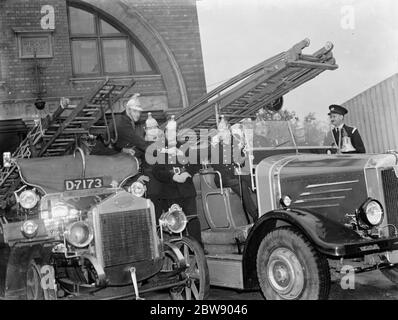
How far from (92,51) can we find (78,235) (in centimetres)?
559

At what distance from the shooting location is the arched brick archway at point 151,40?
8.50m

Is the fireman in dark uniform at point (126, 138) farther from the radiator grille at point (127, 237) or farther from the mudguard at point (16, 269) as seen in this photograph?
the mudguard at point (16, 269)

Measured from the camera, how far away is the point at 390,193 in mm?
4031

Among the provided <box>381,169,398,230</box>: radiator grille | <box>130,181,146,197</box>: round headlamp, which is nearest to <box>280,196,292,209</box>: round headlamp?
<box>381,169,398,230</box>: radiator grille

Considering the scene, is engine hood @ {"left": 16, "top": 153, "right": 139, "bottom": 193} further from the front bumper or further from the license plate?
the front bumper

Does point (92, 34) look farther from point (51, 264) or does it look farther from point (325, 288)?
point (325, 288)

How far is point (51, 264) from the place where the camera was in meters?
3.89

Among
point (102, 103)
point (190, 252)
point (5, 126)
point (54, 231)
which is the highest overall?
point (5, 126)

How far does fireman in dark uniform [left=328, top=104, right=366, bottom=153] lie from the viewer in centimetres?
521

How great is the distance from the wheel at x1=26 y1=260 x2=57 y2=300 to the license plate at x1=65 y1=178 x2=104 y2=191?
2.40 ft

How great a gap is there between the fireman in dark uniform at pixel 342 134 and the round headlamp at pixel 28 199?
10.6ft

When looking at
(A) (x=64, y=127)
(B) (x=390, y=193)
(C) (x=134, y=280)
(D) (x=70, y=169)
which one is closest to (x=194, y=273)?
(C) (x=134, y=280)

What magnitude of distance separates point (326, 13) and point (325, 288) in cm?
346
